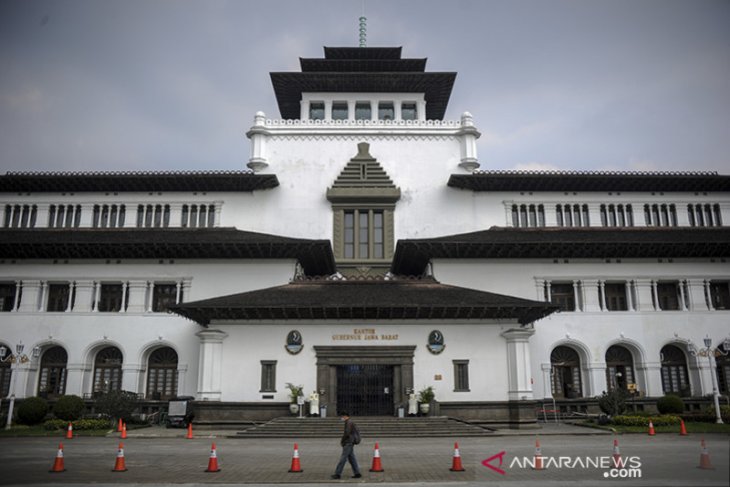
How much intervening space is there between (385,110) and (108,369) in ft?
97.9

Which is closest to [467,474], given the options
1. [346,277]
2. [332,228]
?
[346,277]

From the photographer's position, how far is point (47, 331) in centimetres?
3947

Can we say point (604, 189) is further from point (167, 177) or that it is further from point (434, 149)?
point (167, 177)

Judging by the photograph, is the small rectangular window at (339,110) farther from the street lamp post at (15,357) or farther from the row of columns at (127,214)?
the street lamp post at (15,357)

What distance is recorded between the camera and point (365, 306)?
32.8 meters

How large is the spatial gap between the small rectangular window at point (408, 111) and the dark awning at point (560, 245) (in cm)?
1402

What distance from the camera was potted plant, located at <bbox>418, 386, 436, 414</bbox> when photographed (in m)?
32.2

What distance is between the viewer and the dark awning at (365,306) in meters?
32.9

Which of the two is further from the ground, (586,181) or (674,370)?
(586,181)

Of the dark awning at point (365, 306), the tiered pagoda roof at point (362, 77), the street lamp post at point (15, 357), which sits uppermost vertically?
the tiered pagoda roof at point (362, 77)

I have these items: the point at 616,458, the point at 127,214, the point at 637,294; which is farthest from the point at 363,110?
the point at 616,458

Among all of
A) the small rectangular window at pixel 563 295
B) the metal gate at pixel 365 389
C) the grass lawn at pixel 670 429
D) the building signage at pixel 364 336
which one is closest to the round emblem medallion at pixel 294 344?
the building signage at pixel 364 336

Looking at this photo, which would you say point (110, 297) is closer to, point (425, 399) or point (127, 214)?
point (127, 214)

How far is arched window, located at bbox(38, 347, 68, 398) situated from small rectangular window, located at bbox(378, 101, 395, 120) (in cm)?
3049
